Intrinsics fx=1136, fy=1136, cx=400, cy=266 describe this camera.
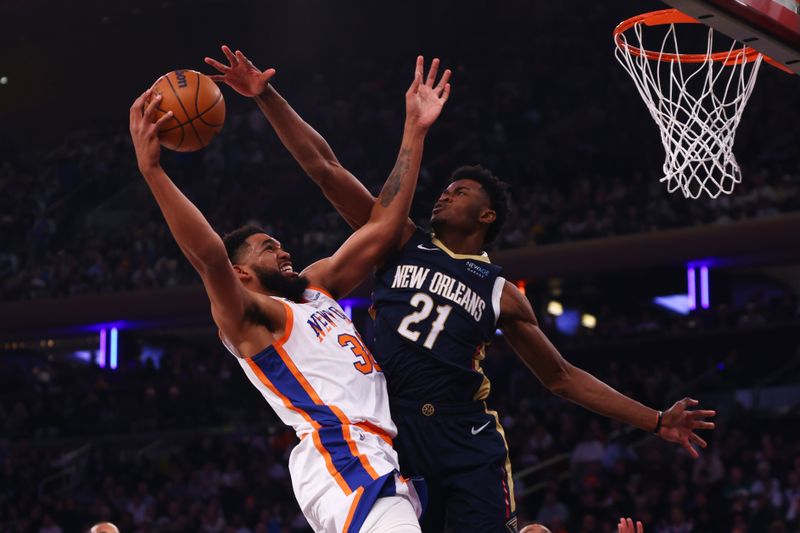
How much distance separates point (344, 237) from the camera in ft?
52.4

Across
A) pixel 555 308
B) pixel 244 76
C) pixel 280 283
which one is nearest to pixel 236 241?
pixel 280 283

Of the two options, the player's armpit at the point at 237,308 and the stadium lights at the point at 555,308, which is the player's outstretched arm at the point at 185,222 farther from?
the stadium lights at the point at 555,308

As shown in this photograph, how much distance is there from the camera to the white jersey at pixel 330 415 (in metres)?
3.79

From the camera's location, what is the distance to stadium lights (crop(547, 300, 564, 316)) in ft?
51.9

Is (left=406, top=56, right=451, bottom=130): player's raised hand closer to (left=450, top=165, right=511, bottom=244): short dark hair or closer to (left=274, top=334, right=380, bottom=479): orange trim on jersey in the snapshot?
(left=450, top=165, right=511, bottom=244): short dark hair

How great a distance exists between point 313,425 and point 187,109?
1.21 m

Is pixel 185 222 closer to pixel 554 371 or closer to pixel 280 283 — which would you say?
pixel 280 283

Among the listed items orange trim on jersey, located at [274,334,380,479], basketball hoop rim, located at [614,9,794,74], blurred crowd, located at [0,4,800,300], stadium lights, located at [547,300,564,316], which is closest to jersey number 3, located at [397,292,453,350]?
orange trim on jersey, located at [274,334,380,479]

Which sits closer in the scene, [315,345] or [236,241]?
[315,345]

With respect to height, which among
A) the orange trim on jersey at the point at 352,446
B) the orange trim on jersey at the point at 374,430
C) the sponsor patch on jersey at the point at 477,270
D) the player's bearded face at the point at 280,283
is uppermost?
the sponsor patch on jersey at the point at 477,270

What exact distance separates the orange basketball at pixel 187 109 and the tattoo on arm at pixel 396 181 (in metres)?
0.68

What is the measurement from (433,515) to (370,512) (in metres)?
0.58

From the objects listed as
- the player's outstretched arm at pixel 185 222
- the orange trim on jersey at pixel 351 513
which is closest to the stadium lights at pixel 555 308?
the orange trim on jersey at pixel 351 513

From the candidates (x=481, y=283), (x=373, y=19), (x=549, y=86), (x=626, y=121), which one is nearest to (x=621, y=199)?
(x=626, y=121)
